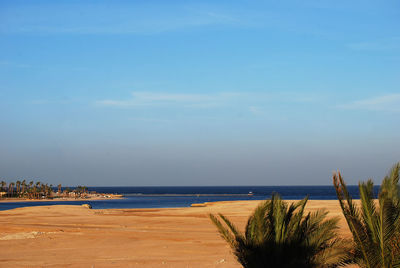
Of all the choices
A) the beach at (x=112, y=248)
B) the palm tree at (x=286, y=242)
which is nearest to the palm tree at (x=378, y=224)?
the palm tree at (x=286, y=242)

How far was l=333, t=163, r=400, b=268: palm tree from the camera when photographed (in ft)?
29.6

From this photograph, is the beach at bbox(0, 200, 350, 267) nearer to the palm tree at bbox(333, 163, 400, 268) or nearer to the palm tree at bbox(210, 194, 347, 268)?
the palm tree at bbox(210, 194, 347, 268)

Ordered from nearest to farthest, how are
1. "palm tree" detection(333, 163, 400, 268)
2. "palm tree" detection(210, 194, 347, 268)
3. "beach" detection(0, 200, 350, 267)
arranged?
1. "palm tree" detection(333, 163, 400, 268)
2. "palm tree" detection(210, 194, 347, 268)
3. "beach" detection(0, 200, 350, 267)

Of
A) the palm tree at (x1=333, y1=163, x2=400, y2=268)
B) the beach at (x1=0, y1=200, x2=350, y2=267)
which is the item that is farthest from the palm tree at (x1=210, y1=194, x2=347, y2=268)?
the beach at (x1=0, y1=200, x2=350, y2=267)

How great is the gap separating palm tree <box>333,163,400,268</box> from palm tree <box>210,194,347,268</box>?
101 cm

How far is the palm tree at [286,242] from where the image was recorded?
33.9 feet

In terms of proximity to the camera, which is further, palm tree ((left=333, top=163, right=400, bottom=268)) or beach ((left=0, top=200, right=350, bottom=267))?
beach ((left=0, top=200, right=350, bottom=267))

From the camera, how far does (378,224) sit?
9.17m

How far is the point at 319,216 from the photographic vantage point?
10938 mm

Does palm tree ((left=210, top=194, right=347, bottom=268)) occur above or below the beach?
above

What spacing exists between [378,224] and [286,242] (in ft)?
7.14

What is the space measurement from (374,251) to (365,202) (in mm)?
1063

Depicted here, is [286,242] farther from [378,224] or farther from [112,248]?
[112,248]

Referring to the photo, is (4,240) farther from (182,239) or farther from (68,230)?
(182,239)
